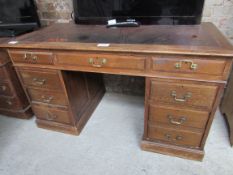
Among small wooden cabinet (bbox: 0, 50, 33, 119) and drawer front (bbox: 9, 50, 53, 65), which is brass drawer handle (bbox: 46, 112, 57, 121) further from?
drawer front (bbox: 9, 50, 53, 65)

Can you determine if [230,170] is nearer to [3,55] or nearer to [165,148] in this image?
[165,148]

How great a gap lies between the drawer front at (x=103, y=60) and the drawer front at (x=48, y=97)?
330 mm

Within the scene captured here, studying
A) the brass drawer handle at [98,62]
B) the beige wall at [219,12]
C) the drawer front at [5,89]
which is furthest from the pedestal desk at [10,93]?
the brass drawer handle at [98,62]

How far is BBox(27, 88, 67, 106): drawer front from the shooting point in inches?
54.2

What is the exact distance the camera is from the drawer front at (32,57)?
118cm

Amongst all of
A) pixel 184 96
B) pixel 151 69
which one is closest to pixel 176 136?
pixel 184 96

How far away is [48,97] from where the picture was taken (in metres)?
1.42

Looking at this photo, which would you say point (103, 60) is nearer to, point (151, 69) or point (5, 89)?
point (151, 69)

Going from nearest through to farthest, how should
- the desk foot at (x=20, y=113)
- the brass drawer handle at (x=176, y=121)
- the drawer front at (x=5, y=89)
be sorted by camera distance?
the brass drawer handle at (x=176, y=121) < the drawer front at (x=5, y=89) < the desk foot at (x=20, y=113)

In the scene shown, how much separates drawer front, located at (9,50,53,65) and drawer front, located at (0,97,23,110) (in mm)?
566

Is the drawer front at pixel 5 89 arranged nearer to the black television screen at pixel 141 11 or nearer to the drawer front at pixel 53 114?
the drawer front at pixel 53 114

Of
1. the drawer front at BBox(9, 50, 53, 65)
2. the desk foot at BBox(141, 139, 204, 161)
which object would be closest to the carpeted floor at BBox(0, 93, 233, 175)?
the desk foot at BBox(141, 139, 204, 161)

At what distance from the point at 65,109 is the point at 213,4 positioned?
56.8 inches

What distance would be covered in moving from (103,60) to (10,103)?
121 centimetres
